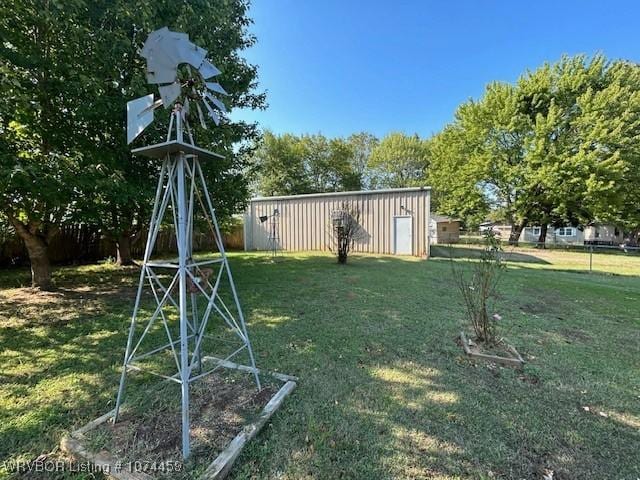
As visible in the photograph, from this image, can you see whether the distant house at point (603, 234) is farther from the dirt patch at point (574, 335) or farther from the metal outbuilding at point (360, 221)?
the dirt patch at point (574, 335)

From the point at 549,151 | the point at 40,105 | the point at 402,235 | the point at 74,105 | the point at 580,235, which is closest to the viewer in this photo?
the point at 40,105

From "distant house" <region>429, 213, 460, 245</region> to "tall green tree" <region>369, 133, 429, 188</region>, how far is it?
4954 millimetres

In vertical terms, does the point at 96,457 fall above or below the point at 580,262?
below

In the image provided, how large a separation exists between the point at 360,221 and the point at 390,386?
10.3 m

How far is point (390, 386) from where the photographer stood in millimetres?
2297

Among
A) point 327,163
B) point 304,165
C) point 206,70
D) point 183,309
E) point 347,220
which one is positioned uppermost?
point 327,163

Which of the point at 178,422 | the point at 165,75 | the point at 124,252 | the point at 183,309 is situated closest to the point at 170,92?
the point at 165,75

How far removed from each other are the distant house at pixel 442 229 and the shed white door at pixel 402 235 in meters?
10.3

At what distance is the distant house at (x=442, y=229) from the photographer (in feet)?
70.2

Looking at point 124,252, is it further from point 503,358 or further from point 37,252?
point 503,358

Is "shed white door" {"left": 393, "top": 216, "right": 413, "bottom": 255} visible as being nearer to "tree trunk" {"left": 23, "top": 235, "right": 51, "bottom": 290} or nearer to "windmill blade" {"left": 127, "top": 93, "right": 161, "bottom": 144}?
"tree trunk" {"left": 23, "top": 235, "right": 51, "bottom": 290}

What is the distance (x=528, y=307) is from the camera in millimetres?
4582

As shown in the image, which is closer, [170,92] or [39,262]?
[170,92]

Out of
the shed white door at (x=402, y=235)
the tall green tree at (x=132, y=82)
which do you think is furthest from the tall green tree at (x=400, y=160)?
the tall green tree at (x=132, y=82)
